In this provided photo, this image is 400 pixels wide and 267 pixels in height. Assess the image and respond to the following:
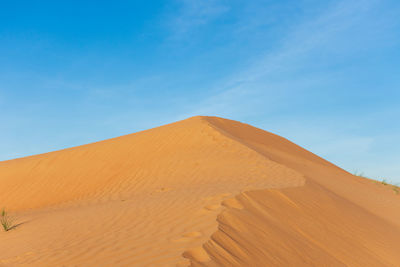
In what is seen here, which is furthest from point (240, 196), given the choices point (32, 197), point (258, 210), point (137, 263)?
point (32, 197)

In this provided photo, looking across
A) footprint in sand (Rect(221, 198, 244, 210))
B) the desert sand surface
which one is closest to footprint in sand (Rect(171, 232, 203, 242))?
the desert sand surface

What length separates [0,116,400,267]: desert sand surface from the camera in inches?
156

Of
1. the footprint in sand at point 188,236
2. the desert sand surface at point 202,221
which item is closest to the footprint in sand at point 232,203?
the desert sand surface at point 202,221

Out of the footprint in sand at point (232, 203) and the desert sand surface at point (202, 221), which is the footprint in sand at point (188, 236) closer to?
the desert sand surface at point (202, 221)

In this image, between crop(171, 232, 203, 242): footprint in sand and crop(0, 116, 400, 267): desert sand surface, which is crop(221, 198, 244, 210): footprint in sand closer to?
crop(0, 116, 400, 267): desert sand surface

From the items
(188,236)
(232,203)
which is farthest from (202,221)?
(232,203)

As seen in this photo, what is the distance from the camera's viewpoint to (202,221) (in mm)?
4621

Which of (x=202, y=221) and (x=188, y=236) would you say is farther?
(x=202, y=221)

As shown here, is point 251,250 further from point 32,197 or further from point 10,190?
point 10,190

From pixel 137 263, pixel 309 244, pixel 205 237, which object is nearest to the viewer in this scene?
pixel 137 263

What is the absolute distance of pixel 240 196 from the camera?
604cm

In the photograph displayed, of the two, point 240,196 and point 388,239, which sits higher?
point 240,196

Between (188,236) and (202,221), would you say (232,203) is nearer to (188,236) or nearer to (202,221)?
(202,221)

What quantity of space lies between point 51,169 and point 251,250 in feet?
43.0
